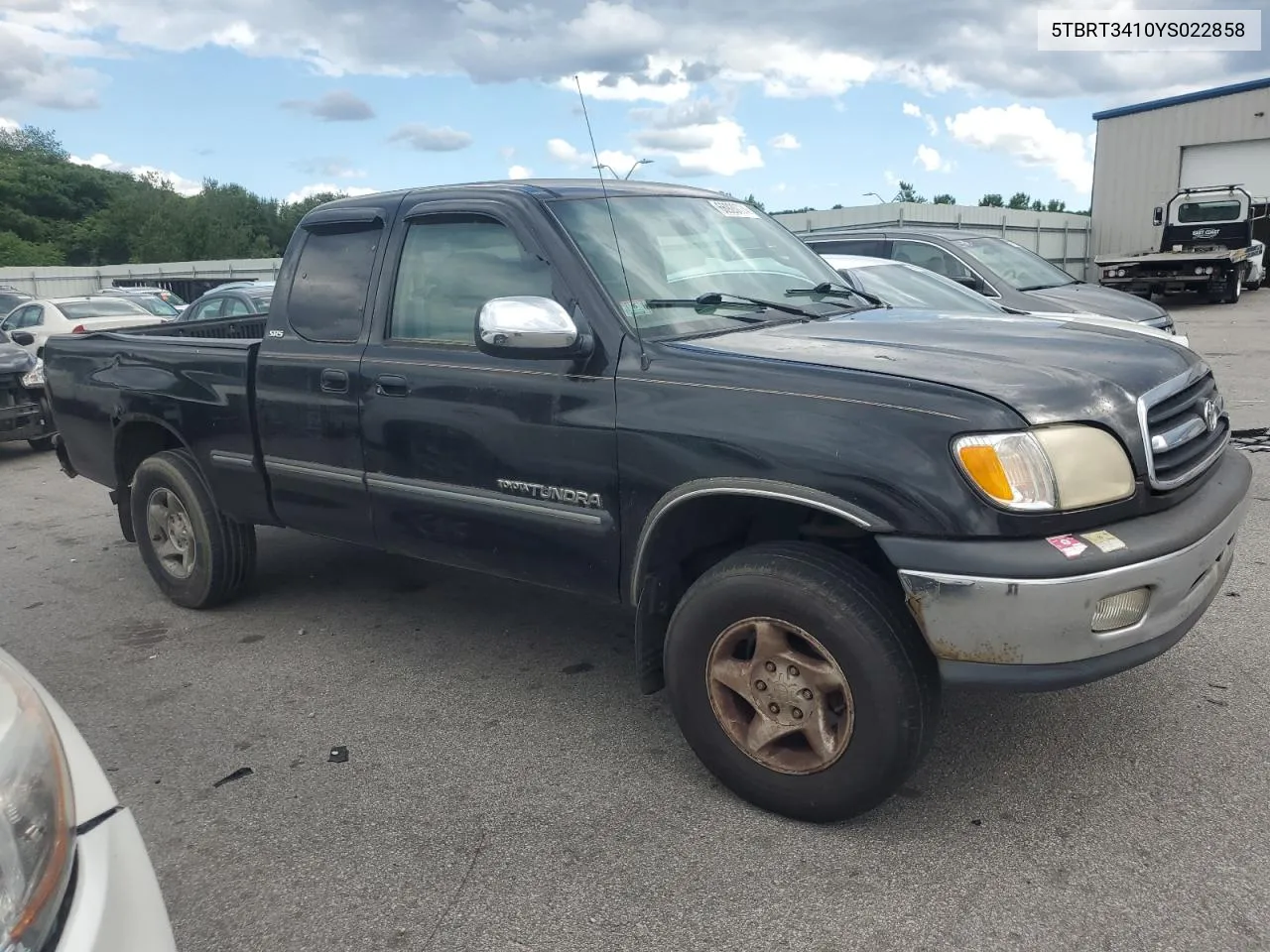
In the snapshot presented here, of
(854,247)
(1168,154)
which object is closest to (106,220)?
(1168,154)

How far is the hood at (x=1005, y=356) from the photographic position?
268 centimetres

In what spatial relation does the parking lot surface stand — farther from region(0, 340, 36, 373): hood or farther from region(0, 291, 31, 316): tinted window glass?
region(0, 291, 31, 316): tinted window glass

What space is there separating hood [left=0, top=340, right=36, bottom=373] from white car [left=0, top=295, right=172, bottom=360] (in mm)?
4187

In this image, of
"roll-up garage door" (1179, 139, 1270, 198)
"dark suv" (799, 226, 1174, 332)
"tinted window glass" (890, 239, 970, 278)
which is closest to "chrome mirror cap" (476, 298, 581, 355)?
"dark suv" (799, 226, 1174, 332)

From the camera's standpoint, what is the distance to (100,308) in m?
15.4

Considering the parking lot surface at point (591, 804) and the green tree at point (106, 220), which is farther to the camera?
the green tree at point (106, 220)

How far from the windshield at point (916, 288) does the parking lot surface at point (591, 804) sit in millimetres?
2983

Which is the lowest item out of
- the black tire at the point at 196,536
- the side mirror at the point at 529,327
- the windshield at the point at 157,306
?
the black tire at the point at 196,536

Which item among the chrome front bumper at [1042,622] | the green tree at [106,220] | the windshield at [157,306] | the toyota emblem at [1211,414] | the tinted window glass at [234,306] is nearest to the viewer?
the chrome front bumper at [1042,622]

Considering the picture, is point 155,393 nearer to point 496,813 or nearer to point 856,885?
point 496,813

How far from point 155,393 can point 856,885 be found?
394 centimetres

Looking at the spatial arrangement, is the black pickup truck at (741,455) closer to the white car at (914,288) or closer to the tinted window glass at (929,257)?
the white car at (914,288)

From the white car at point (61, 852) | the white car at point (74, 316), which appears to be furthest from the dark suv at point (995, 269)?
the white car at point (74, 316)

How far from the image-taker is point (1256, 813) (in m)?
2.86
